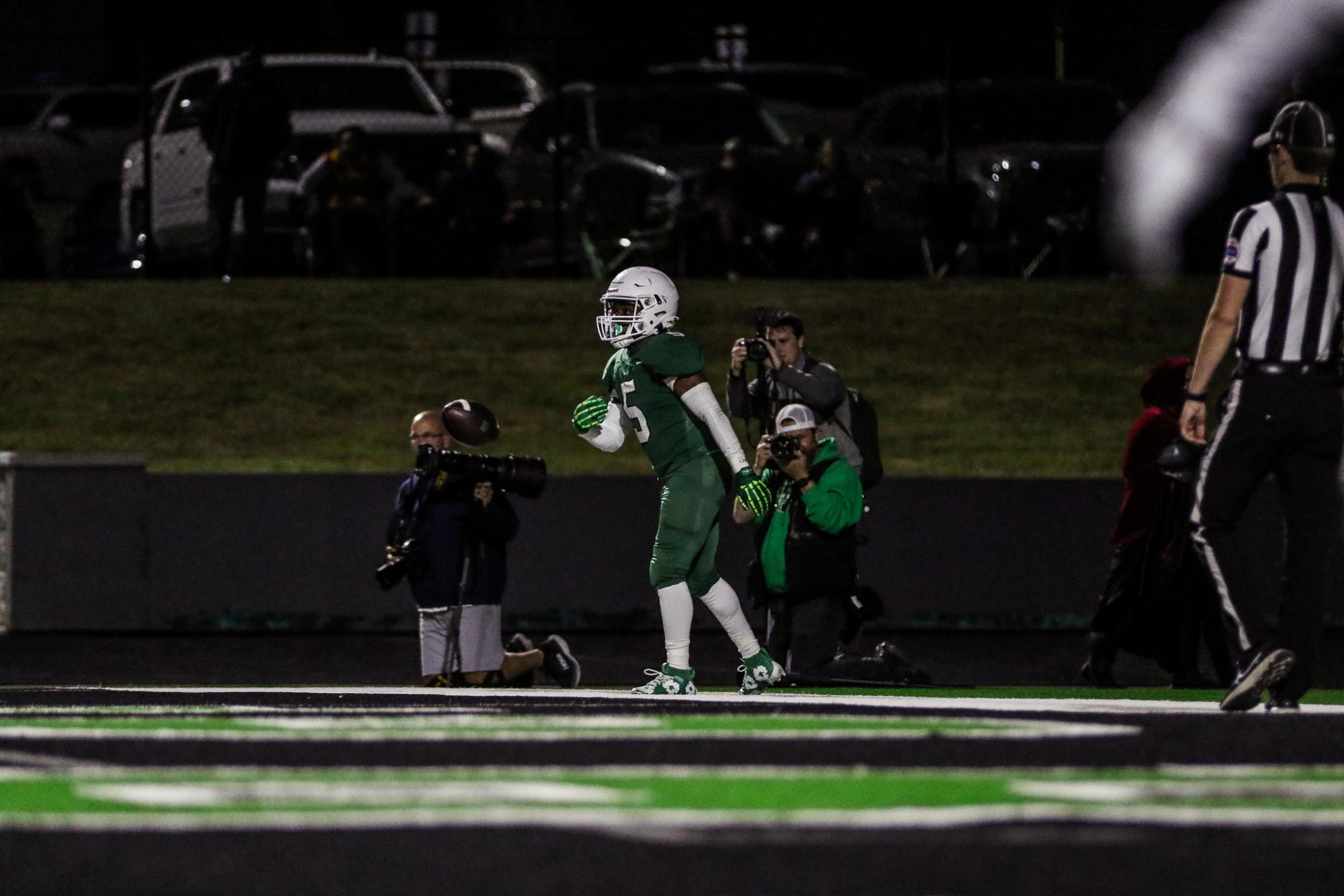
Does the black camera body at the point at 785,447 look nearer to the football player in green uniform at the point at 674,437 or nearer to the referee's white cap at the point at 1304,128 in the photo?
the football player in green uniform at the point at 674,437

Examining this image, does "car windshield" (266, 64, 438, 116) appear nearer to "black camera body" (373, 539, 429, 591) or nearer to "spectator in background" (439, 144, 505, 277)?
"spectator in background" (439, 144, 505, 277)

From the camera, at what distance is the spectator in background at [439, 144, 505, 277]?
23703 mm

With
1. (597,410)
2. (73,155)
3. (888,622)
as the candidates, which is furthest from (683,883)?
(73,155)

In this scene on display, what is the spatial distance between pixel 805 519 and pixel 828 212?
12.1 m

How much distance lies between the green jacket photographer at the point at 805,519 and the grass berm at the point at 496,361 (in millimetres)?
8084

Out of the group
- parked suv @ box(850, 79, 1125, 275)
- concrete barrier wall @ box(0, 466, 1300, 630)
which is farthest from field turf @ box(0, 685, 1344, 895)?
parked suv @ box(850, 79, 1125, 275)

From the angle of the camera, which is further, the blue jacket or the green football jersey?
the blue jacket

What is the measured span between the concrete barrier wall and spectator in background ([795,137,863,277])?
5926mm

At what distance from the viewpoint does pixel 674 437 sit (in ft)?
34.4

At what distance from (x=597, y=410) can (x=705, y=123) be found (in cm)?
1444

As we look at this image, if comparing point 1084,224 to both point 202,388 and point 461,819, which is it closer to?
point 202,388

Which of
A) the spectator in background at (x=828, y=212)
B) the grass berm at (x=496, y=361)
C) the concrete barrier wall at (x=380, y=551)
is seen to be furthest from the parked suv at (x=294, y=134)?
the concrete barrier wall at (x=380, y=551)

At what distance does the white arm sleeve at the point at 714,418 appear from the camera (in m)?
10.4

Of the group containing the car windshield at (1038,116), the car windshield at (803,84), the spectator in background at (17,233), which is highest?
the car windshield at (803,84)
